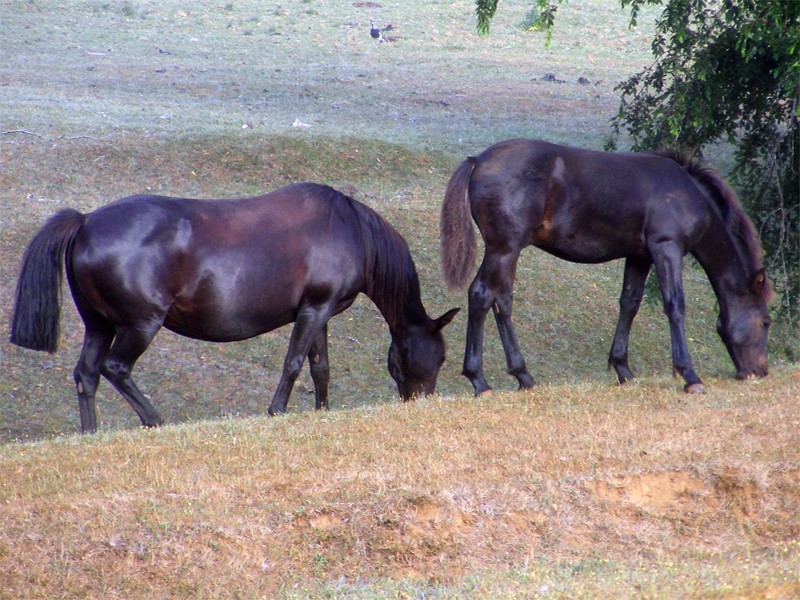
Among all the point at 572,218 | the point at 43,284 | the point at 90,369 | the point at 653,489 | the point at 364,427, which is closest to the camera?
the point at 653,489

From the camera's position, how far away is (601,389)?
8.67 meters

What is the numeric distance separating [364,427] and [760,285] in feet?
12.6

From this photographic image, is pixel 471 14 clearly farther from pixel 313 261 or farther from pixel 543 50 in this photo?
pixel 313 261

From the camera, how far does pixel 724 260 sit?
9.04 meters

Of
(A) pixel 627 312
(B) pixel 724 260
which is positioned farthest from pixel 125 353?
(B) pixel 724 260

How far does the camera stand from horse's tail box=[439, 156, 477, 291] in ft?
28.2

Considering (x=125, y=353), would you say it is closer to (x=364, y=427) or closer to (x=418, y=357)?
(x=364, y=427)

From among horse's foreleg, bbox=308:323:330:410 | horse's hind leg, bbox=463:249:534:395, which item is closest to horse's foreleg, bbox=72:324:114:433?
horse's foreleg, bbox=308:323:330:410

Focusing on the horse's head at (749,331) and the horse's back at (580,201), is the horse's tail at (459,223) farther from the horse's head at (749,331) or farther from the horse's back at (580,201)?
the horse's head at (749,331)

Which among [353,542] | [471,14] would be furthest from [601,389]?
[471,14]

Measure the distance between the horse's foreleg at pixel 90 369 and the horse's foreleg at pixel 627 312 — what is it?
174 inches

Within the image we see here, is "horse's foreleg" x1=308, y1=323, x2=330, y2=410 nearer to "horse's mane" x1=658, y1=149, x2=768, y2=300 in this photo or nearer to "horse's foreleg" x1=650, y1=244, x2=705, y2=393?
"horse's foreleg" x1=650, y1=244, x2=705, y2=393

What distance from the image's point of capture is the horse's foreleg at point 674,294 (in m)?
8.61

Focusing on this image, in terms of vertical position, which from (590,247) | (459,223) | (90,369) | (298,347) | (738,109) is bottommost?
(90,369)
